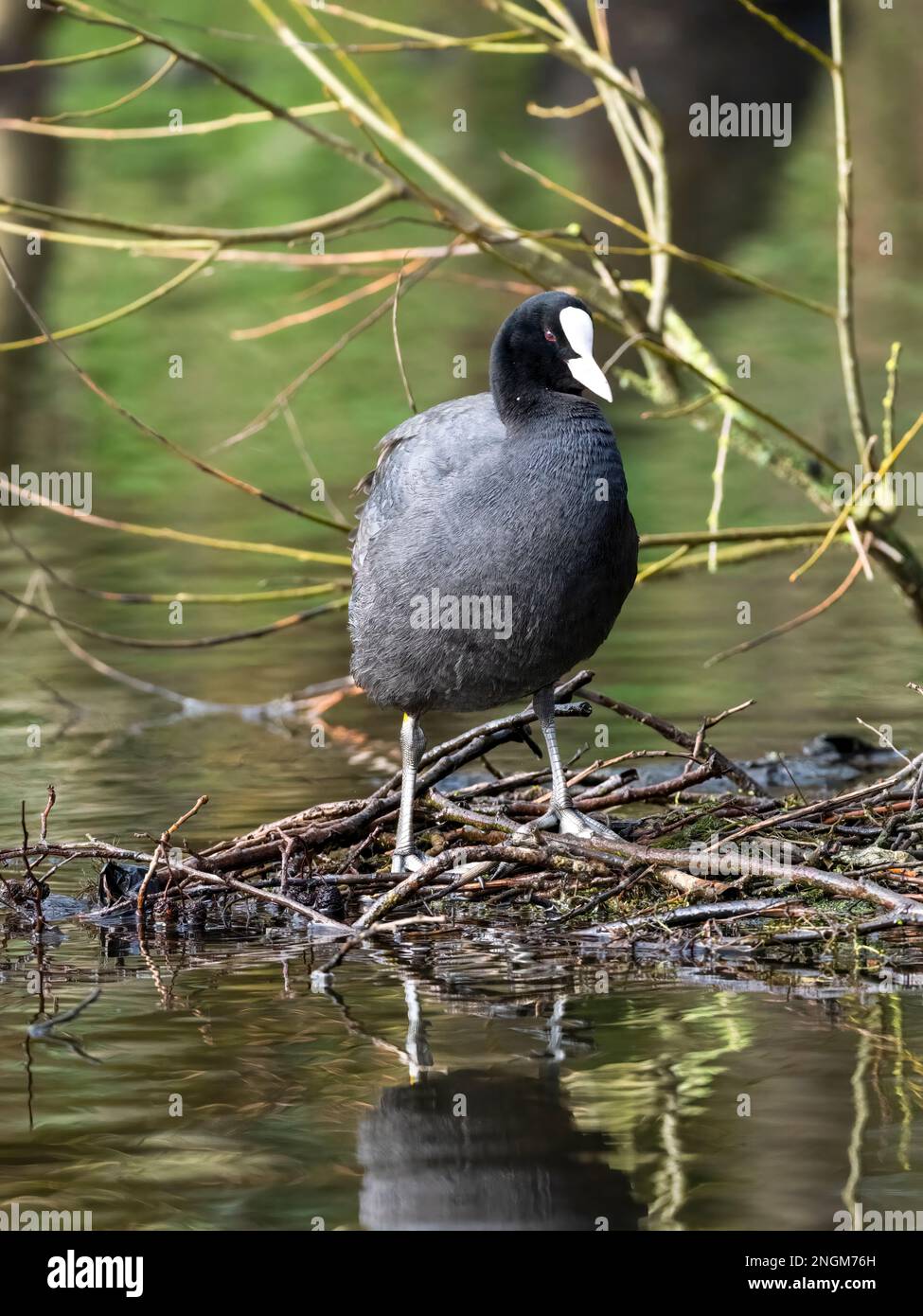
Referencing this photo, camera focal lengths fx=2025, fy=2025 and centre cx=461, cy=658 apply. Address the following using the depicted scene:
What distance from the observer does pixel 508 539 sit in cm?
570

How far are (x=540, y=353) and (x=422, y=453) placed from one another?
0.46 metres

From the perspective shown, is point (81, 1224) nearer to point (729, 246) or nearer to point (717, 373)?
point (717, 373)

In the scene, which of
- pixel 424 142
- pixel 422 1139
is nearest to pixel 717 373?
pixel 422 1139

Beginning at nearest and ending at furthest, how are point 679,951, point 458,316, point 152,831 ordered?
point 679,951, point 152,831, point 458,316

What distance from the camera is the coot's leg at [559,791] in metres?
6.11

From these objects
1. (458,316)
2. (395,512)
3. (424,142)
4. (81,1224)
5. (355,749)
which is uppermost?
(424,142)

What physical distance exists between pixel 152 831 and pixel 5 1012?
2029 millimetres

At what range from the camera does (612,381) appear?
16812 mm

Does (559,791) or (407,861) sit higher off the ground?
(559,791)
